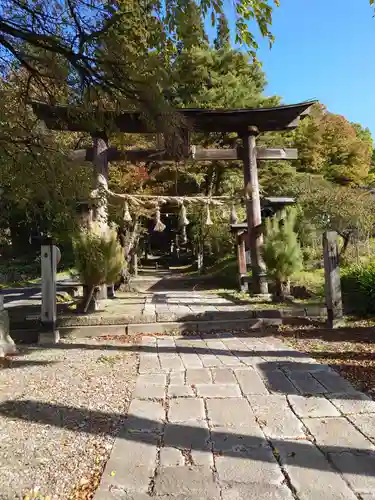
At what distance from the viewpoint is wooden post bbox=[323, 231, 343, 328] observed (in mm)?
5695

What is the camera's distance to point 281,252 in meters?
7.08

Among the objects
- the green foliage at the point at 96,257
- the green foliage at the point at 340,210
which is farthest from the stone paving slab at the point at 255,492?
the green foliage at the point at 340,210

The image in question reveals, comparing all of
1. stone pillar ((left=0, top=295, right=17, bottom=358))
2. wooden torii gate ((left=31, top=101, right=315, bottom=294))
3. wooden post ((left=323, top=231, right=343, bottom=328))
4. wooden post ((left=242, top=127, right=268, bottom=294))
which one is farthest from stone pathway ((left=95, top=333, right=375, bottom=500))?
wooden torii gate ((left=31, top=101, right=315, bottom=294))

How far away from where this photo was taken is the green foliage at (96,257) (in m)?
6.25

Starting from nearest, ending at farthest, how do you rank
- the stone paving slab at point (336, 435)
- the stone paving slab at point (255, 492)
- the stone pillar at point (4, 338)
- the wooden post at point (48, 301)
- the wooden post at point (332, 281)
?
the stone paving slab at point (255, 492) → the stone paving slab at point (336, 435) → the stone pillar at point (4, 338) → the wooden post at point (48, 301) → the wooden post at point (332, 281)

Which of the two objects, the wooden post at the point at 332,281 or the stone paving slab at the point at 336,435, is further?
the wooden post at the point at 332,281

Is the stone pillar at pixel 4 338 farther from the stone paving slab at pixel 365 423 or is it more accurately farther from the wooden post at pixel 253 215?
the wooden post at pixel 253 215

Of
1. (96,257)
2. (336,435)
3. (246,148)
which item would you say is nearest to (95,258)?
(96,257)

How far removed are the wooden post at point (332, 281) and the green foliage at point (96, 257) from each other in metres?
3.30

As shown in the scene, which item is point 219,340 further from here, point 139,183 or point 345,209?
point 345,209

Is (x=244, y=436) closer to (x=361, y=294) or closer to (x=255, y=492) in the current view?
(x=255, y=492)

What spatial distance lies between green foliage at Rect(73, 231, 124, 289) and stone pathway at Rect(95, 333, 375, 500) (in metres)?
2.73

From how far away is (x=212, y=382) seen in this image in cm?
350

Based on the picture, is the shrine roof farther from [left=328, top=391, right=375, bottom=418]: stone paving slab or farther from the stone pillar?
[left=328, top=391, right=375, bottom=418]: stone paving slab
